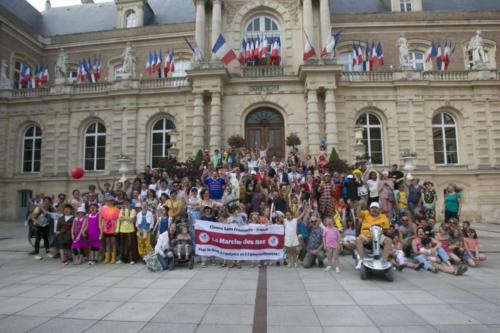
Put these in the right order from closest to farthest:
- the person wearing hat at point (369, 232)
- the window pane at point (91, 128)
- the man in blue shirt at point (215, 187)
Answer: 1. the person wearing hat at point (369, 232)
2. the man in blue shirt at point (215, 187)
3. the window pane at point (91, 128)

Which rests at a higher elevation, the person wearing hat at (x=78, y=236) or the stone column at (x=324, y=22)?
the stone column at (x=324, y=22)

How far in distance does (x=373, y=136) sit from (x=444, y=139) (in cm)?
486


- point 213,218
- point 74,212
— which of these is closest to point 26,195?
point 74,212

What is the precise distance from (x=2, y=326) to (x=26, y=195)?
24335 mm

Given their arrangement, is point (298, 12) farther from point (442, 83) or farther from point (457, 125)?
point (457, 125)

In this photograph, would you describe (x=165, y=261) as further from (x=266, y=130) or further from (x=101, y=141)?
(x=101, y=141)

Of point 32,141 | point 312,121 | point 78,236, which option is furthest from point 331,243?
point 32,141

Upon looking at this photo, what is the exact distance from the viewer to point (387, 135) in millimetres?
22922

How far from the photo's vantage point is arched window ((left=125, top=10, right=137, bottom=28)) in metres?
32.6

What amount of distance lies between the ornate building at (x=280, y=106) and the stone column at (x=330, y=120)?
0.07 m

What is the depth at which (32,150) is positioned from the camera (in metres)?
26.3

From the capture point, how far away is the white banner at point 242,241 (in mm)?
9609

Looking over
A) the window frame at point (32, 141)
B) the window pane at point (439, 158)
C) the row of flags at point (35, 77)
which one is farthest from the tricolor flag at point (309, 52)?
the window frame at point (32, 141)

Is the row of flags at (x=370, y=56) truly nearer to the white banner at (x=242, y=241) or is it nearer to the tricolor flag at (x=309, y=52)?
the tricolor flag at (x=309, y=52)
